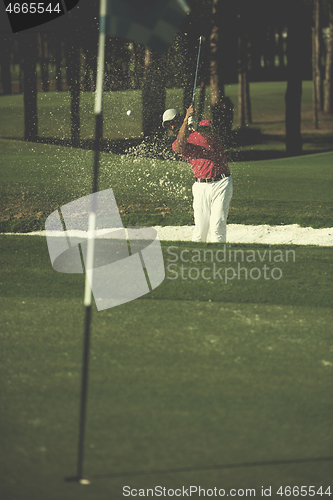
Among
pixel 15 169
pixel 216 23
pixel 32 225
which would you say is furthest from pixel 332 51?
pixel 32 225

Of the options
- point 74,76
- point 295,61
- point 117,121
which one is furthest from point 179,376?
point 117,121

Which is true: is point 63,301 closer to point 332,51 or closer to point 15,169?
point 15,169

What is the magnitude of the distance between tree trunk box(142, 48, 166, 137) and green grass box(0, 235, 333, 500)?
50.6ft

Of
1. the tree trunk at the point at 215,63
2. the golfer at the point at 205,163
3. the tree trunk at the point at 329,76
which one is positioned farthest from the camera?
the tree trunk at the point at 329,76

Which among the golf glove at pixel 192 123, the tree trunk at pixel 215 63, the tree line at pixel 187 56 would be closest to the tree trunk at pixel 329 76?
the tree line at pixel 187 56

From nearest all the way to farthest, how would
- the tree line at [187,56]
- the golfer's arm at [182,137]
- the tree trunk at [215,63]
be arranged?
the golfer's arm at [182,137] → the tree line at [187,56] → the tree trunk at [215,63]

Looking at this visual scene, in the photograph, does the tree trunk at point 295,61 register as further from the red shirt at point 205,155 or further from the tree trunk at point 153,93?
the red shirt at point 205,155

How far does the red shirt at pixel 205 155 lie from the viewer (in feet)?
22.1

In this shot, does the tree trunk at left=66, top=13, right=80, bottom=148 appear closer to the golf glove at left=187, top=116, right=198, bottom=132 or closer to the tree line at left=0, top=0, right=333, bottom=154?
the tree line at left=0, top=0, right=333, bottom=154

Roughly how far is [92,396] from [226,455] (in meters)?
0.79

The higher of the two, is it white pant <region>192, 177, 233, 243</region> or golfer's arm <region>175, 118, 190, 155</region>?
golfer's arm <region>175, 118, 190, 155</region>

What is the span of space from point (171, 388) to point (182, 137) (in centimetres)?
405

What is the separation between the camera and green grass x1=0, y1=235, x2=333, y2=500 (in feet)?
7.61

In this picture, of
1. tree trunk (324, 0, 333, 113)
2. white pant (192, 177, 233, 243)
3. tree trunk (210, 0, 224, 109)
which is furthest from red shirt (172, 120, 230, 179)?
tree trunk (324, 0, 333, 113)
